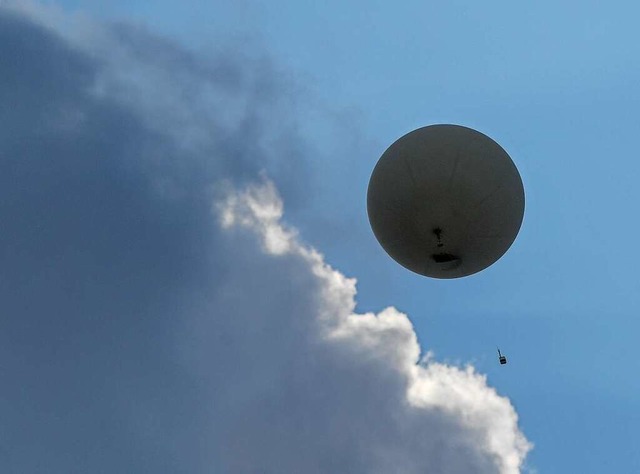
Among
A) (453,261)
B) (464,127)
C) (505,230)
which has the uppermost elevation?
(464,127)

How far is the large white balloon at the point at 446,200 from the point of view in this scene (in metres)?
23.0

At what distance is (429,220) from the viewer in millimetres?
23094

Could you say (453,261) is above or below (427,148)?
below

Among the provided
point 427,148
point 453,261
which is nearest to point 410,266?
point 453,261

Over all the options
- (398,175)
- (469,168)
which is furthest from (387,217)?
(469,168)

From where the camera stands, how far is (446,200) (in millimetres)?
22797

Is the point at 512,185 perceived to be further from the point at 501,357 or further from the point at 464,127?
the point at 501,357

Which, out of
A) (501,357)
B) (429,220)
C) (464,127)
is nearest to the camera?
(429,220)

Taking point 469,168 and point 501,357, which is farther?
point 501,357

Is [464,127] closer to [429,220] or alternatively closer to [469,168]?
[469,168]

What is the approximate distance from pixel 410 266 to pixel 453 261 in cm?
232

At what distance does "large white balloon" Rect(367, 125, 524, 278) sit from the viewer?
23.0m

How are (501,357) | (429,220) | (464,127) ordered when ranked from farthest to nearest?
(501,357) → (464,127) → (429,220)

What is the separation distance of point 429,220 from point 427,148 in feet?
8.88
